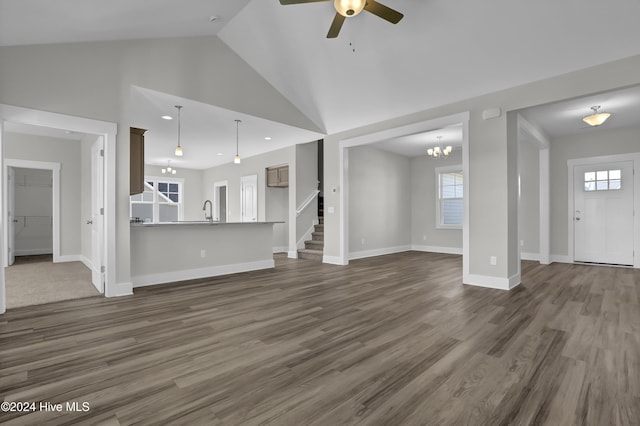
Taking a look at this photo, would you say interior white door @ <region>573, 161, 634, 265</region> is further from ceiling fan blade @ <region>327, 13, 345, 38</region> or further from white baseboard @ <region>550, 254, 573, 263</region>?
ceiling fan blade @ <region>327, 13, 345, 38</region>

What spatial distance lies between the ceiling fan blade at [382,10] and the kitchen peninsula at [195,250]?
154 inches

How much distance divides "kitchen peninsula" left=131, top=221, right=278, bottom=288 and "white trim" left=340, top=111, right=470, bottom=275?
4.96ft

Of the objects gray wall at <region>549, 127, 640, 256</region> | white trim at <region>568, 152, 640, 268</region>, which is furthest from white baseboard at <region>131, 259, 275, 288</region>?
white trim at <region>568, 152, 640, 268</region>

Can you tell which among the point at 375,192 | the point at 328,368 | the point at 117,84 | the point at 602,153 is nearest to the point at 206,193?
the point at 375,192

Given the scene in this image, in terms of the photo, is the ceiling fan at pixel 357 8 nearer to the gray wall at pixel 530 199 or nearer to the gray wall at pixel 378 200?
the gray wall at pixel 378 200

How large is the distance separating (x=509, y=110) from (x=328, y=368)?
13.6 feet

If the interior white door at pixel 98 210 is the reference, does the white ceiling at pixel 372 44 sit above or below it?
above

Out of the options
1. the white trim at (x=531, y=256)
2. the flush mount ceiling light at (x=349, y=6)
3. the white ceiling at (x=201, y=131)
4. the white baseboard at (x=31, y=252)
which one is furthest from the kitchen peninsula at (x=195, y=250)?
the white baseboard at (x=31, y=252)

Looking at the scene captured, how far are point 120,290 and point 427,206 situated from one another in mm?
7680

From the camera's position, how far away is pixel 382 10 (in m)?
2.94

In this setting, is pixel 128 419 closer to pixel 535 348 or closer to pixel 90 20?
pixel 535 348

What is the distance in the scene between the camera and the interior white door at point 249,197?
895 centimetres

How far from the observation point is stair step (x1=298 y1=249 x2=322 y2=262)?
286 inches

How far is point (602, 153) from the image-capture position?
6.34m
